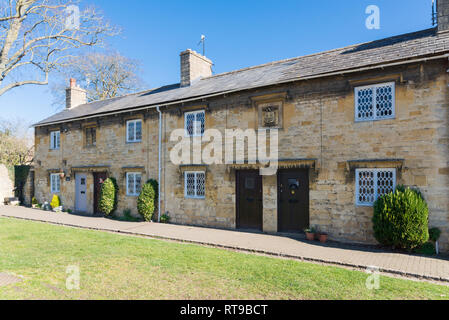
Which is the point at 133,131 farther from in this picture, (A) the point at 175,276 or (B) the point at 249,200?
(A) the point at 175,276

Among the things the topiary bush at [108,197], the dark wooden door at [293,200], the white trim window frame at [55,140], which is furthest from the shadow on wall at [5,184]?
the dark wooden door at [293,200]

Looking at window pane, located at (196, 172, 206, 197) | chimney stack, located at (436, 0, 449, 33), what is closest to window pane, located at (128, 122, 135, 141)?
window pane, located at (196, 172, 206, 197)

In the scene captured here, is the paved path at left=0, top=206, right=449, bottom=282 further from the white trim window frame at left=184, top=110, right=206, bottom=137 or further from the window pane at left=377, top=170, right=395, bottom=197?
the white trim window frame at left=184, top=110, right=206, bottom=137

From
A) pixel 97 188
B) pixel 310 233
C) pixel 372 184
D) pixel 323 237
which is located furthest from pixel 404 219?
pixel 97 188

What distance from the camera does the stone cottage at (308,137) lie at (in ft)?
29.3

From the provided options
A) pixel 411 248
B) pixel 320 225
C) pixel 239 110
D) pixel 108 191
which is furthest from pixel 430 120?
pixel 108 191

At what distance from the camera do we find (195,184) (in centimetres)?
1346

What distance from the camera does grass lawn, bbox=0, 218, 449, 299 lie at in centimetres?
543

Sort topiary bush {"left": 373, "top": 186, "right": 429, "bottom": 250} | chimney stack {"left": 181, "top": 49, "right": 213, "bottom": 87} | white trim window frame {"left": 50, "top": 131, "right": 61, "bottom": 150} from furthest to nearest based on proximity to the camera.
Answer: white trim window frame {"left": 50, "top": 131, "right": 61, "bottom": 150} < chimney stack {"left": 181, "top": 49, "right": 213, "bottom": 87} < topiary bush {"left": 373, "top": 186, "right": 429, "bottom": 250}

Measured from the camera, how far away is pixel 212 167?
1286 centimetres

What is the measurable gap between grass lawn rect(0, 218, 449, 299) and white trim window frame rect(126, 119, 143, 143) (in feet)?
23.9

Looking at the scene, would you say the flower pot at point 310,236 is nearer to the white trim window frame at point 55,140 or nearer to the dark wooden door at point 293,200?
the dark wooden door at point 293,200
